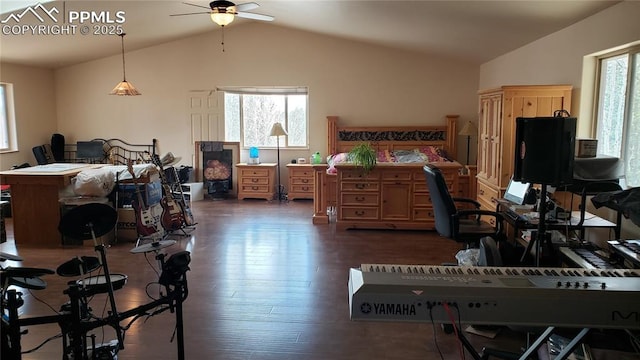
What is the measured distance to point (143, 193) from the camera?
18.0 feet

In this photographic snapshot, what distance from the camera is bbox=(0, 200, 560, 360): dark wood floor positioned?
300 cm

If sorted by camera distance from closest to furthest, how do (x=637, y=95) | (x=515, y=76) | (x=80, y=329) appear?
(x=80, y=329) < (x=637, y=95) < (x=515, y=76)

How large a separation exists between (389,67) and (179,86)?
13.3 feet

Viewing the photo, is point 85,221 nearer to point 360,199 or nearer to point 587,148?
point 587,148

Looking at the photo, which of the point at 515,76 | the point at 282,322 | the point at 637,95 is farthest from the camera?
the point at 515,76

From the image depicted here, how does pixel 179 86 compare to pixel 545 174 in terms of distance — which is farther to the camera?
pixel 179 86

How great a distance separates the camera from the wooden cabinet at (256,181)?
8.48 meters

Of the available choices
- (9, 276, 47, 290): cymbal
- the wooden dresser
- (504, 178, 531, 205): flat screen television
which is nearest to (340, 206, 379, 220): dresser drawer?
the wooden dresser

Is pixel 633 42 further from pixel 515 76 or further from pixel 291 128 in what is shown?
pixel 291 128

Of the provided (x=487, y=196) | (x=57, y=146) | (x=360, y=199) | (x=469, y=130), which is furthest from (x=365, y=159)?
(x=57, y=146)

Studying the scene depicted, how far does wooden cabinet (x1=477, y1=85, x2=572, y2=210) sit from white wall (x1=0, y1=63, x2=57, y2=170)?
7.97m

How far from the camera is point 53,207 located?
5.44 meters

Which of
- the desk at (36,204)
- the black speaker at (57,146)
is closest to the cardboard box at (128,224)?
the desk at (36,204)

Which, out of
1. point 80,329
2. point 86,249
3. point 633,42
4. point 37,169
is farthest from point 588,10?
point 37,169
